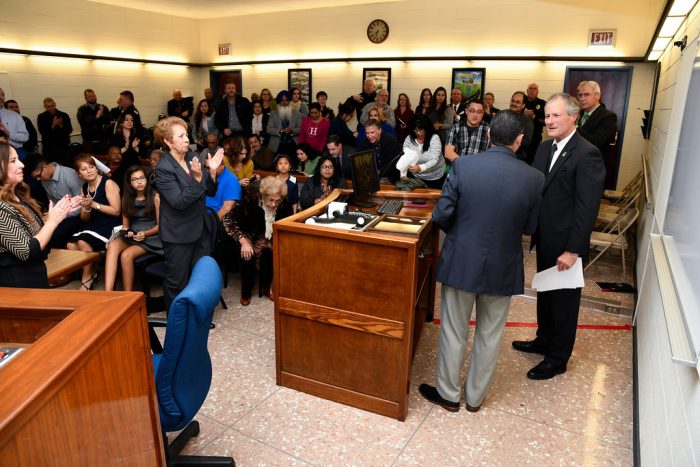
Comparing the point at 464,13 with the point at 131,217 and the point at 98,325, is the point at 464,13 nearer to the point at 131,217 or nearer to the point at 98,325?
the point at 131,217

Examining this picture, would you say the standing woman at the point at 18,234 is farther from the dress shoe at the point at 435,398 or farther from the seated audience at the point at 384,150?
the seated audience at the point at 384,150

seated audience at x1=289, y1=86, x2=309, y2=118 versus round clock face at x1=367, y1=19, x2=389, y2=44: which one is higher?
round clock face at x1=367, y1=19, x2=389, y2=44

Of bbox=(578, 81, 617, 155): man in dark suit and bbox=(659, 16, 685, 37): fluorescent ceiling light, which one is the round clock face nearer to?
bbox=(659, 16, 685, 37): fluorescent ceiling light

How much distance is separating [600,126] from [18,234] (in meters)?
4.72

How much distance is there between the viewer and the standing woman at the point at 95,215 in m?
4.05

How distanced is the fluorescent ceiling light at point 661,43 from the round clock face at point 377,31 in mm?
4619

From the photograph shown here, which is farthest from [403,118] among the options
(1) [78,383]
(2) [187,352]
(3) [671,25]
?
(1) [78,383]

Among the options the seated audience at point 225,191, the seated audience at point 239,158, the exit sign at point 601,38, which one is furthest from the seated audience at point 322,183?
the exit sign at point 601,38

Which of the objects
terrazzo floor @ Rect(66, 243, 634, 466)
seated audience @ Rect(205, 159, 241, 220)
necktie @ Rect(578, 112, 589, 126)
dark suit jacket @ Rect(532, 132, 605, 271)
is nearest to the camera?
terrazzo floor @ Rect(66, 243, 634, 466)

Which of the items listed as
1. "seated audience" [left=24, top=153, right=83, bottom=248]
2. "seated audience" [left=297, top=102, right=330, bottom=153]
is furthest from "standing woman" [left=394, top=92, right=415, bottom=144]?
"seated audience" [left=24, top=153, right=83, bottom=248]

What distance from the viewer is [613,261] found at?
16.6 ft

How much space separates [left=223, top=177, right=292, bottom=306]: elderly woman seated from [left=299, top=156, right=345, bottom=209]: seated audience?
0.18 meters

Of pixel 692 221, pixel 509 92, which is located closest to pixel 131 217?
pixel 692 221

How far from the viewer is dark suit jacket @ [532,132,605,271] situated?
2557mm
